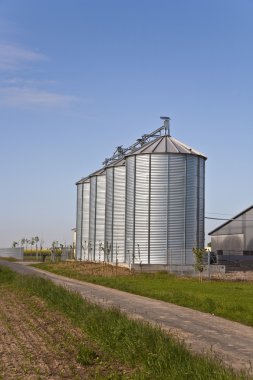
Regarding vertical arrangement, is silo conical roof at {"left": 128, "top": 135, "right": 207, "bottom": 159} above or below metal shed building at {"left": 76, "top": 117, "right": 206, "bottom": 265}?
above

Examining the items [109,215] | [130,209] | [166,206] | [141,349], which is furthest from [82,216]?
[141,349]

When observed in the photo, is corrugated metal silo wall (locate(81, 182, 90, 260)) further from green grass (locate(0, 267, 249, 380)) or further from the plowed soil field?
green grass (locate(0, 267, 249, 380))

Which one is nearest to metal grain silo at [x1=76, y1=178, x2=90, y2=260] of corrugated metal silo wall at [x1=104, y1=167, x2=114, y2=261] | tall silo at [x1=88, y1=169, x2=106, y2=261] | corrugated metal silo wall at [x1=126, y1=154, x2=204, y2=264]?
tall silo at [x1=88, y1=169, x2=106, y2=261]

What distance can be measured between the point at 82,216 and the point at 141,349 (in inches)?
2595

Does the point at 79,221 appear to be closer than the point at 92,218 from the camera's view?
No

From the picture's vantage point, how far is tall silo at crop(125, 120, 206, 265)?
48938 mm

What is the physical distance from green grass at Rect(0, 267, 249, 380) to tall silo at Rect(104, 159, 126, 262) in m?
39.6

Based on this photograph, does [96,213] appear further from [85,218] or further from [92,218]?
[85,218]

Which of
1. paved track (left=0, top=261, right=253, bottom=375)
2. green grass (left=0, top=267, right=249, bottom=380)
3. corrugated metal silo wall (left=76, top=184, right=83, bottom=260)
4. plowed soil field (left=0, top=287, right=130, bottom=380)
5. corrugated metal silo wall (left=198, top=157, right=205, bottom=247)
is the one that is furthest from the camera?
corrugated metal silo wall (left=76, top=184, right=83, bottom=260)

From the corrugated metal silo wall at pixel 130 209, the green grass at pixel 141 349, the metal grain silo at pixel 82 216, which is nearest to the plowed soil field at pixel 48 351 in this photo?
the green grass at pixel 141 349

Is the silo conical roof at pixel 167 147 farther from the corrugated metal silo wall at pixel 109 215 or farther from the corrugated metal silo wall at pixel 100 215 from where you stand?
the corrugated metal silo wall at pixel 100 215

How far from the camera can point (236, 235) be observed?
67.8 metres

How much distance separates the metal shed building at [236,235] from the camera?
65188mm

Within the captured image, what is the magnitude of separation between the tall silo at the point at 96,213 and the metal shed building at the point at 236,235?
1497 cm
